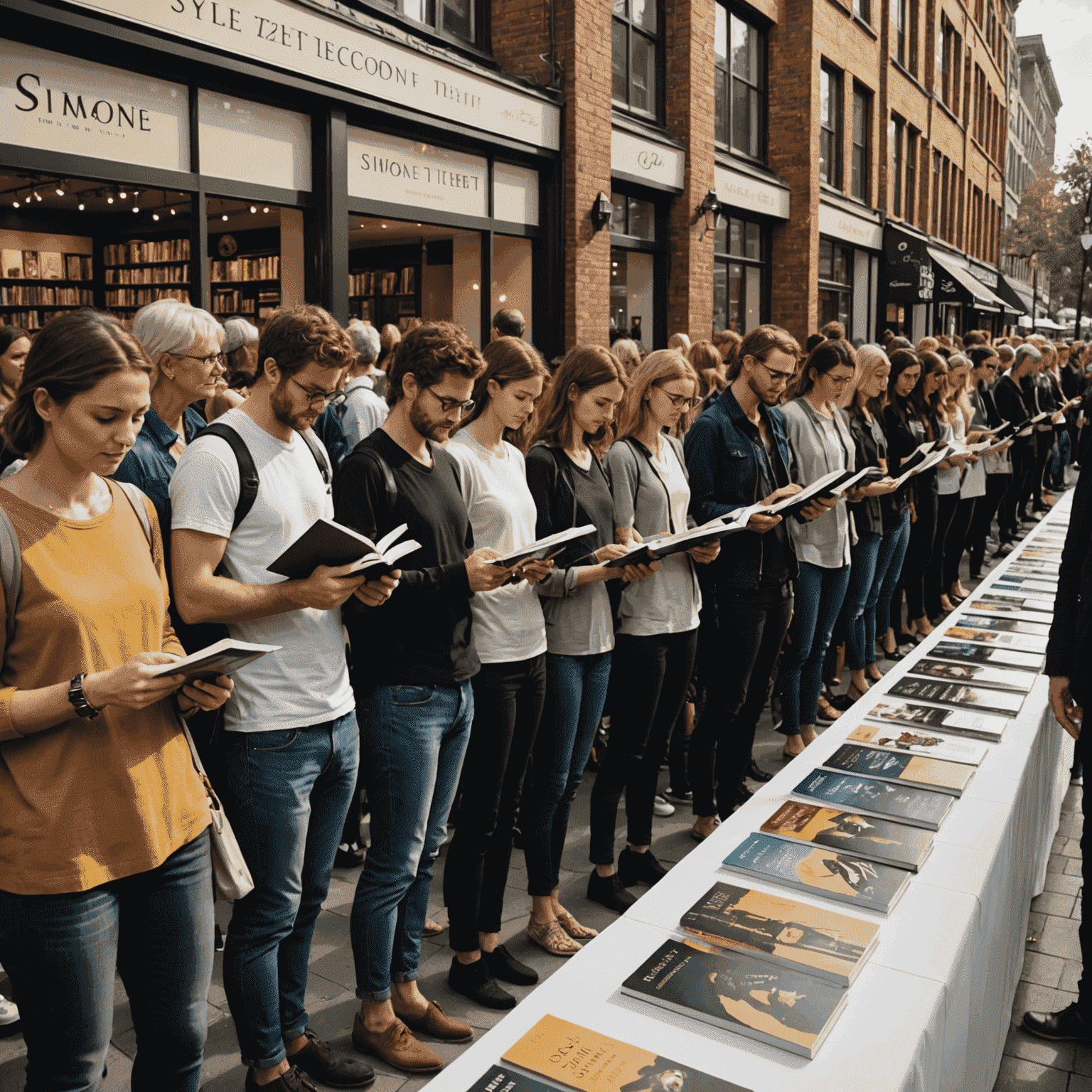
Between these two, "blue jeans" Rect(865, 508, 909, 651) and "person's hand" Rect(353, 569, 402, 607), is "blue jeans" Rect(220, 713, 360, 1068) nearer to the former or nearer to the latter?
"person's hand" Rect(353, 569, 402, 607)

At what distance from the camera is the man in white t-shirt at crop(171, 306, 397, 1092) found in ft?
7.95

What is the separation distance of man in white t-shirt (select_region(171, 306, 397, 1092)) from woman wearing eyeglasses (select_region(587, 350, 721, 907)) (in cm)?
142

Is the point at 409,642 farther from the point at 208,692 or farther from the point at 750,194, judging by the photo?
the point at 750,194

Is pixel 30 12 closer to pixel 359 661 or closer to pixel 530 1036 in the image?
pixel 359 661

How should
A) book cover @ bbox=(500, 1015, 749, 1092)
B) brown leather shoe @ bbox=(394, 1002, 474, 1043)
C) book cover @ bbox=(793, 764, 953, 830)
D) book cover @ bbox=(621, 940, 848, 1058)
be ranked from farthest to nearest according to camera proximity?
brown leather shoe @ bbox=(394, 1002, 474, 1043) → book cover @ bbox=(793, 764, 953, 830) → book cover @ bbox=(621, 940, 848, 1058) → book cover @ bbox=(500, 1015, 749, 1092)

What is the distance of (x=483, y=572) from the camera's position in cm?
283

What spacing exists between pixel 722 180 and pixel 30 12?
1022 cm

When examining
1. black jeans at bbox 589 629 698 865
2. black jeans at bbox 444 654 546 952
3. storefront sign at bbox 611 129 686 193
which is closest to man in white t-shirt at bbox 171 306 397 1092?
black jeans at bbox 444 654 546 952

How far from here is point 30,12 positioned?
5.59 metres

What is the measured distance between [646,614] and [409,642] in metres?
Answer: 1.24

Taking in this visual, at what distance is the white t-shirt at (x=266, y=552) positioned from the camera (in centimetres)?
242

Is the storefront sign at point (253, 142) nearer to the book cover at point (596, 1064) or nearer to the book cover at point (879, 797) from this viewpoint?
the book cover at point (879, 797)

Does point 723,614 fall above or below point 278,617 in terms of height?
below

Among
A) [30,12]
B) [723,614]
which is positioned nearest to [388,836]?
[723,614]
